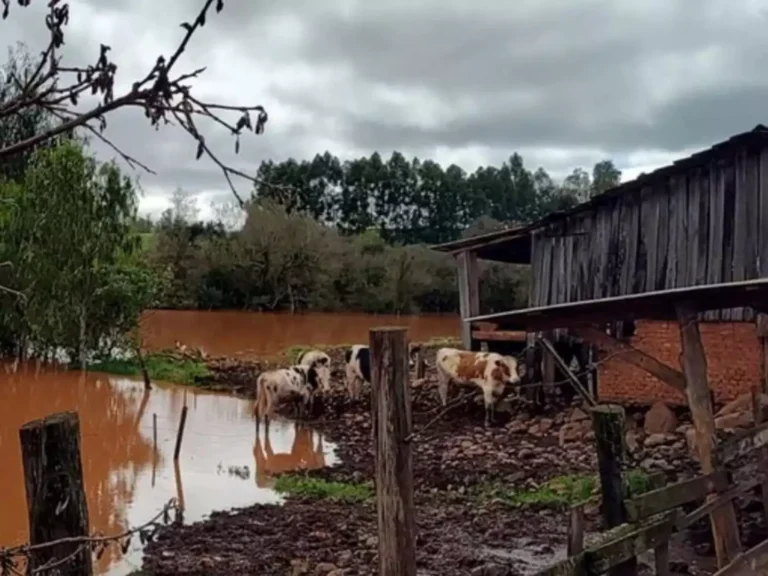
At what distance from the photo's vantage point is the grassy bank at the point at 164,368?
25094mm

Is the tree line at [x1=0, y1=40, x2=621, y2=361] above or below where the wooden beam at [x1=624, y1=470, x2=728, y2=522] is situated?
above

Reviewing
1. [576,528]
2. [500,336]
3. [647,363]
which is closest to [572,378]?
[647,363]

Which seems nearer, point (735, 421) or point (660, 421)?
point (735, 421)

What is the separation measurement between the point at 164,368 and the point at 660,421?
694 inches

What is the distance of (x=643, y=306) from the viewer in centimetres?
707

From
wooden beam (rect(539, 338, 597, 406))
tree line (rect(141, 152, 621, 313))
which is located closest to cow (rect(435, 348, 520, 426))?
wooden beam (rect(539, 338, 597, 406))

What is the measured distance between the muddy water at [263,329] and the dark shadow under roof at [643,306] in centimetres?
2299

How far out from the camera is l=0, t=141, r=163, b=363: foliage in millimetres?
21984

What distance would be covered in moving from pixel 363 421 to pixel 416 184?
51.5 m

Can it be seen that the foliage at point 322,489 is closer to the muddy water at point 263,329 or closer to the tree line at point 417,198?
the muddy water at point 263,329

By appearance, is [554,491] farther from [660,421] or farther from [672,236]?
[672,236]

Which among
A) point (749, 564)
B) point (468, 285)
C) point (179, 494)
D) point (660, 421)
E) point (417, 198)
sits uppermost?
point (417, 198)

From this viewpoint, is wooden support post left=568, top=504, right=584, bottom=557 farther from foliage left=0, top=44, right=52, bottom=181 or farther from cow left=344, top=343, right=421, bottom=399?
cow left=344, top=343, right=421, bottom=399

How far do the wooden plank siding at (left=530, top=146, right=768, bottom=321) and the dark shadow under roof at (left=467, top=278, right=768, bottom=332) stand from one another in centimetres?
289
